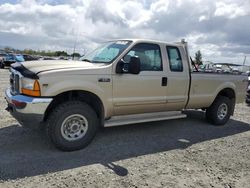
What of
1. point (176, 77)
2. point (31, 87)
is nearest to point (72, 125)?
point (31, 87)

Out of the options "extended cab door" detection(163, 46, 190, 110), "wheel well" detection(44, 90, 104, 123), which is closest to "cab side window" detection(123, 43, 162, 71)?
"extended cab door" detection(163, 46, 190, 110)

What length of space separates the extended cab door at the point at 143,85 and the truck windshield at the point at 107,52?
0.19m

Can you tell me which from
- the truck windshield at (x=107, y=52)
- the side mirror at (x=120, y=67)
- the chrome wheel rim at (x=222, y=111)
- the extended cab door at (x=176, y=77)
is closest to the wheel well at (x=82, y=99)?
the side mirror at (x=120, y=67)

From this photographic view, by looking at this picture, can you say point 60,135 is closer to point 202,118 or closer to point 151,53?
point 151,53

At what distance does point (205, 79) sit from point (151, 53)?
1.73 metres

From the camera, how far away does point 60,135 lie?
4656 millimetres

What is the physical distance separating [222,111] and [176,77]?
7.13 feet

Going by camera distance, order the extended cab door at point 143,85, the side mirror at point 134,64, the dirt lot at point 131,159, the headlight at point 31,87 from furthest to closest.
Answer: the extended cab door at point 143,85, the side mirror at point 134,64, the headlight at point 31,87, the dirt lot at point 131,159

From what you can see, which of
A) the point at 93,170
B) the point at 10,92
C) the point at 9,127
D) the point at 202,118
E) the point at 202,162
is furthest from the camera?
the point at 202,118

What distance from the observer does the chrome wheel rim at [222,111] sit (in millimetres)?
7323

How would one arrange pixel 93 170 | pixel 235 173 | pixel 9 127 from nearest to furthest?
pixel 93 170 → pixel 235 173 → pixel 9 127

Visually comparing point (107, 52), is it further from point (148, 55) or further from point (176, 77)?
point (176, 77)

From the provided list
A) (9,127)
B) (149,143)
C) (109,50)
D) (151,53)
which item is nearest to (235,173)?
(149,143)

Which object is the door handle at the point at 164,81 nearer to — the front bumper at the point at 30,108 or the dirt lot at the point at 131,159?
the dirt lot at the point at 131,159
